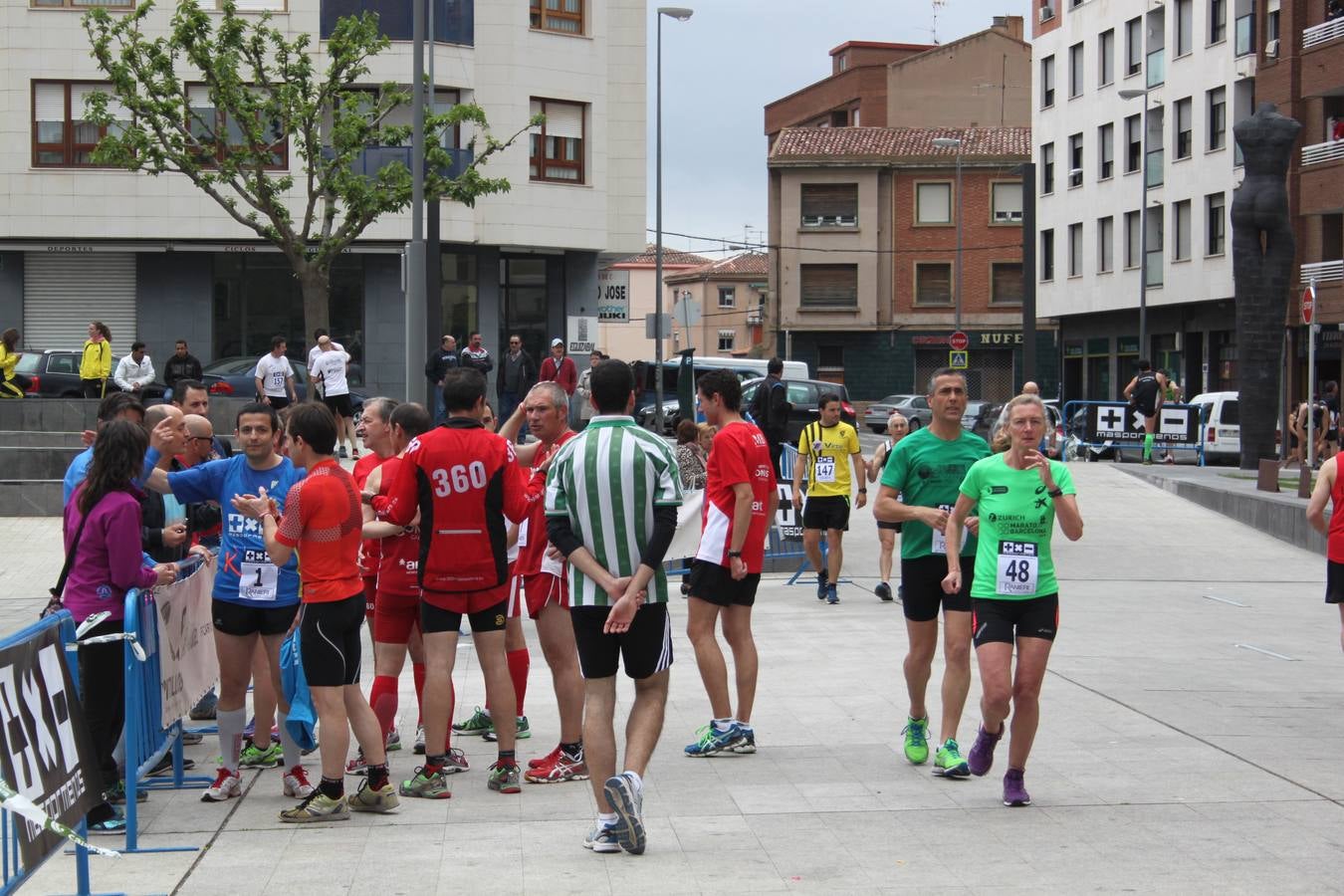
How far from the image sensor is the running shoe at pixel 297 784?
23.7 feet

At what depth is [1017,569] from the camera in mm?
6934

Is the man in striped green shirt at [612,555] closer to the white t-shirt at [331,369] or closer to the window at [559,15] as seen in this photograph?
the white t-shirt at [331,369]

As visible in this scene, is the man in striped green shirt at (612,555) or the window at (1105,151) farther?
the window at (1105,151)

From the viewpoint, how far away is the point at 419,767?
7.59 m

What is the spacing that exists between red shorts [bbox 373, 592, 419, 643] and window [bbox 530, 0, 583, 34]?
3190 cm

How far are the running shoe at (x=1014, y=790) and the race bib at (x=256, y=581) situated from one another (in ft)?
11.2

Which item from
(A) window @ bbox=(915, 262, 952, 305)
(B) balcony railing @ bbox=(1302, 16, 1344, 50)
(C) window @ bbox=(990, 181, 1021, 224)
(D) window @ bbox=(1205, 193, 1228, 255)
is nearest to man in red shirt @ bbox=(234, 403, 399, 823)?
(B) balcony railing @ bbox=(1302, 16, 1344, 50)

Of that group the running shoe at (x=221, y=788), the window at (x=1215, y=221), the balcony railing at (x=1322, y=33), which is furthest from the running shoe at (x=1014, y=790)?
the window at (x=1215, y=221)

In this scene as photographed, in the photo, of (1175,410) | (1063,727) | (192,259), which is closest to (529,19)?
(192,259)

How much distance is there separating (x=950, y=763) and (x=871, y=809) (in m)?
0.72

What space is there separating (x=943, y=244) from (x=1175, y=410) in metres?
34.7

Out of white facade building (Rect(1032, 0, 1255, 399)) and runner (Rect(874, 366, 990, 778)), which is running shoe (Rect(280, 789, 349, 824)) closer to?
runner (Rect(874, 366, 990, 778))

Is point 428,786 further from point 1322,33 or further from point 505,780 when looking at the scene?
point 1322,33

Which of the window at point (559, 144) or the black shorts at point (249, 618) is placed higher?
the window at point (559, 144)
